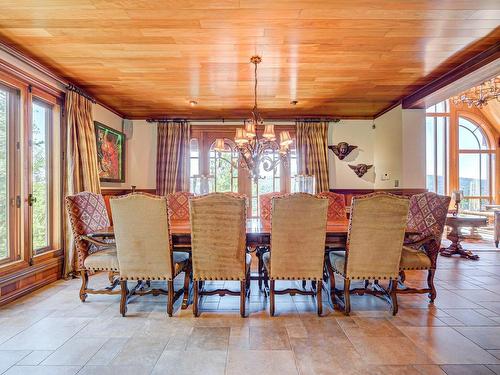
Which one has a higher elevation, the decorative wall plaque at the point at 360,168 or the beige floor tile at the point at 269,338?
the decorative wall plaque at the point at 360,168

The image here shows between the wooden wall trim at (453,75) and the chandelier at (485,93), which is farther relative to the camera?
the chandelier at (485,93)

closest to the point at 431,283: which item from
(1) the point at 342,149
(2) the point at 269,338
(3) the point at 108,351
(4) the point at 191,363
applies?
(2) the point at 269,338

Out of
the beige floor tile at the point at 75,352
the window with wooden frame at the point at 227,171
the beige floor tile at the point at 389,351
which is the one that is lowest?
the beige floor tile at the point at 389,351

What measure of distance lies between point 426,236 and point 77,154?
13.5 ft

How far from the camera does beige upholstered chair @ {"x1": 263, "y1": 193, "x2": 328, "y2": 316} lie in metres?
2.21

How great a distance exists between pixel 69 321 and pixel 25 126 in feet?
6.85

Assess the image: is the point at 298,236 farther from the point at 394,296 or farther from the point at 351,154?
the point at 351,154

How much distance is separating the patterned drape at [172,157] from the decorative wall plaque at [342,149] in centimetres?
286

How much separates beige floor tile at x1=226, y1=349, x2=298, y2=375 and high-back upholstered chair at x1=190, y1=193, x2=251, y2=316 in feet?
1.78

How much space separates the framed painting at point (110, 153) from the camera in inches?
173

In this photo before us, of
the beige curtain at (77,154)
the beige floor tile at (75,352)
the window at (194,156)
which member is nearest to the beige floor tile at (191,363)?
the beige floor tile at (75,352)

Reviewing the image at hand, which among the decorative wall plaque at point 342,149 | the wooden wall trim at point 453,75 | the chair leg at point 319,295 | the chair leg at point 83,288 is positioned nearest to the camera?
the chair leg at point 319,295

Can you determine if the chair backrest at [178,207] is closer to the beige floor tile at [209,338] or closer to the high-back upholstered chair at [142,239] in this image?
the high-back upholstered chair at [142,239]

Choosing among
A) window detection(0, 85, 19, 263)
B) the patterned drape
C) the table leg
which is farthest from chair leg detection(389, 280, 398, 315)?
the patterned drape
